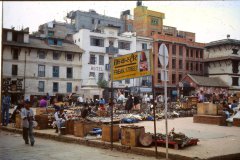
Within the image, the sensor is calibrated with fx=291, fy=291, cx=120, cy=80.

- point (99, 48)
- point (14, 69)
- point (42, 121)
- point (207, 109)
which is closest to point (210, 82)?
point (99, 48)

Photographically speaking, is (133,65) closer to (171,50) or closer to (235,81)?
(235,81)

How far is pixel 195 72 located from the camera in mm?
55094

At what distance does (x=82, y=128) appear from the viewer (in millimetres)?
11711

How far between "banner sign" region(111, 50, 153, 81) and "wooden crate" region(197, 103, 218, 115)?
8.68 m

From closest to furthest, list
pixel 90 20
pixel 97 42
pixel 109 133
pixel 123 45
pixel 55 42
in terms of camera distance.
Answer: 1. pixel 109 133
2. pixel 55 42
3. pixel 97 42
4. pixel 123 45
5. pixel 90 20

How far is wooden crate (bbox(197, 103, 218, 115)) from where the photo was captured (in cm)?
1639

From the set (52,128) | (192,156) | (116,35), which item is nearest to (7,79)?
(116,35)

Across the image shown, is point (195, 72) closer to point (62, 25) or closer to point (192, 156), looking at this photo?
point (62, 25)

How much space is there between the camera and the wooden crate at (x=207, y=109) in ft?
53.8

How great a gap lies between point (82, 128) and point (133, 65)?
4.06 meters

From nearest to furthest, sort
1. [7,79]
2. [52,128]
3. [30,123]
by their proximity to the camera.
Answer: [30,123] → [52,128] → [7,79]

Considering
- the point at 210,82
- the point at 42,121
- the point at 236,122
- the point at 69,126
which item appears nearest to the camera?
the point at 69,126

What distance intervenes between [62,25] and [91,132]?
44.7 meters

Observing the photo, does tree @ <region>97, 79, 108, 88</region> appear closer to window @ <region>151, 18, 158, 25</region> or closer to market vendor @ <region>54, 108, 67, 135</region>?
window @ <region>151, 18, 158, 25</region>
